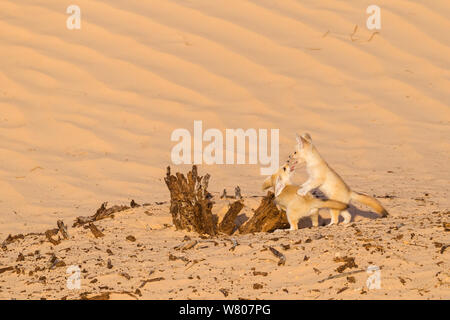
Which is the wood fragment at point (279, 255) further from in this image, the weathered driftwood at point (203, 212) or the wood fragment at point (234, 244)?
the weathered driftwood at point (203, 212)

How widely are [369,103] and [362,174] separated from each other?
5.39 ft

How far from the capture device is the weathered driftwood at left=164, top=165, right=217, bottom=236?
19.9 ft

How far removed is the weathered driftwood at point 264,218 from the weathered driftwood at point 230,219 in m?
0.12

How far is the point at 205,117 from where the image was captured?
9.29 meters

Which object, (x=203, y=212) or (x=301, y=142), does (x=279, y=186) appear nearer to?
(x=301, y=142)

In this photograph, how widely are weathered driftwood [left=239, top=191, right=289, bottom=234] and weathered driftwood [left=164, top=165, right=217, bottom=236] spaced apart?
254 mm

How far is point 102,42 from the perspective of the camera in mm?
10352

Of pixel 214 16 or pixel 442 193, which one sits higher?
Answer: pixel 214 16

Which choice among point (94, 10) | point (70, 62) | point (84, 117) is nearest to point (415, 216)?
point (84, 117)

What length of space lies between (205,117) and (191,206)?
334 centimetres
